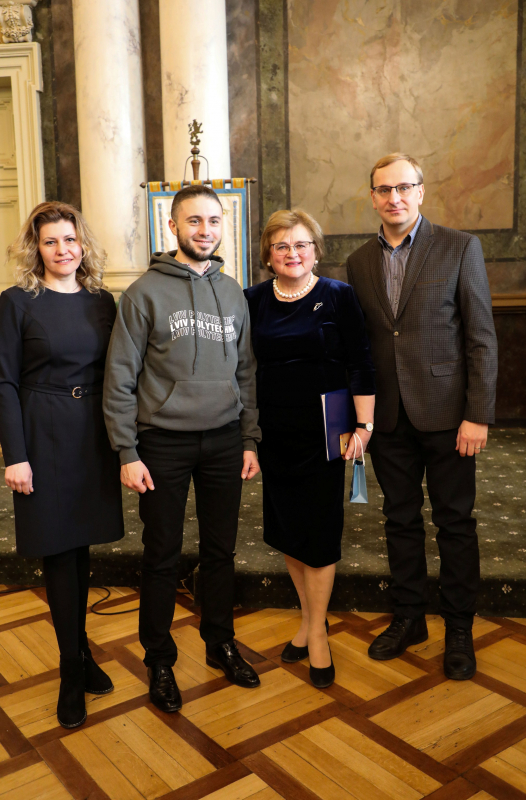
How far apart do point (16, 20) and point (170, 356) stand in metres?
4.92

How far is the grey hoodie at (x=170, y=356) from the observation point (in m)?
2.09

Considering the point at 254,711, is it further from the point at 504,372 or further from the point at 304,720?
the point at 504,372

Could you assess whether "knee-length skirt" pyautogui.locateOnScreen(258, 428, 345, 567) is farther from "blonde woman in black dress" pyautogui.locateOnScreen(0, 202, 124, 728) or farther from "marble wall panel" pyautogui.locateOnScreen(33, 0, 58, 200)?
"marble wall panel" pyautogui.locateOnScreen(33, 0, 58, 200)

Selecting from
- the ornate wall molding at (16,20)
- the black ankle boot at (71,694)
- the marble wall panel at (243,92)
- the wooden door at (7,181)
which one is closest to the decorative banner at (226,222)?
the marble wall panel at (243,92)

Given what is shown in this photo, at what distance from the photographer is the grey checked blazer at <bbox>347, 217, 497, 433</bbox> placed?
229 centimetres

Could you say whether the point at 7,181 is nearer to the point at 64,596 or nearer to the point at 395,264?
the point at 395,264

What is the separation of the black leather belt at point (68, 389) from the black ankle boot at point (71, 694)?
32.1 inches

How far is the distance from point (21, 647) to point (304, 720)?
3.77 feet

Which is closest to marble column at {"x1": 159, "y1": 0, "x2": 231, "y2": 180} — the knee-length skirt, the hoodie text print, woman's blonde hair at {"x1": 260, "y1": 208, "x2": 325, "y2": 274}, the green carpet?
the green carpet

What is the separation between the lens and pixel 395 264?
2.42 meters

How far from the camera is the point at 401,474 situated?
251 cm

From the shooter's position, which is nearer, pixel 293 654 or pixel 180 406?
pixel 180 406

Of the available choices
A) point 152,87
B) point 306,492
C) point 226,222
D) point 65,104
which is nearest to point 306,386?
point 306,492

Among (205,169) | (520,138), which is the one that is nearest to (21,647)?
(205,169)
